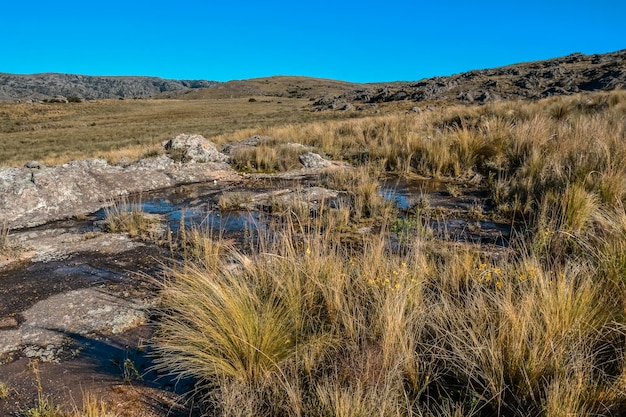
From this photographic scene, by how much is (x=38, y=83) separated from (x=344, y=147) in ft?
610

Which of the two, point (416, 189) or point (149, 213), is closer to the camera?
point (149, 213)

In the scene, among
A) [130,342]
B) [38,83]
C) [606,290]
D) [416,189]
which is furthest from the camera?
[38,83]

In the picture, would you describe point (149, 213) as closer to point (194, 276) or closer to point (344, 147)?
point (194, 276)

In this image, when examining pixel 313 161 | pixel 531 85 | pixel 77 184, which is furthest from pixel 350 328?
pixel 531 85

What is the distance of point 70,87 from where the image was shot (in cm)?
15862

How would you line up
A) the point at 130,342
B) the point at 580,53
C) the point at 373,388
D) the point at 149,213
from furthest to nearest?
the point at 580,53 → the point at 149,213 → the point at 130,342 → the point at 373,388

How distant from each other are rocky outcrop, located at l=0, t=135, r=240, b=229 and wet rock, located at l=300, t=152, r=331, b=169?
1592 mm

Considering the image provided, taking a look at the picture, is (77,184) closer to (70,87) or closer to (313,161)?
(313,161)

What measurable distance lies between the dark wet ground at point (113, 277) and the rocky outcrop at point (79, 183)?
448 mm

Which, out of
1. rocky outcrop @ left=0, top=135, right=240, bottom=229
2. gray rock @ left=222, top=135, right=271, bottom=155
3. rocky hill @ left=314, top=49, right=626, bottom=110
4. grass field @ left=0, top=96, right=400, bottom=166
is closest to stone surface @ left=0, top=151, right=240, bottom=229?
rocky outcrop @ left=0, top=135, right=240, bottom=229

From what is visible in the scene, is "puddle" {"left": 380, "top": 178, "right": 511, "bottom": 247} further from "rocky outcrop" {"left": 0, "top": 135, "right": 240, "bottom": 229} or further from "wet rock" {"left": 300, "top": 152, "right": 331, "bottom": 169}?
"rocky outcrop" {"left": 0, "top": 135, "right": 240, "bottom": 229}

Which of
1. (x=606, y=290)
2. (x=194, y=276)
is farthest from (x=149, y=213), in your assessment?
(x=606, y=290)

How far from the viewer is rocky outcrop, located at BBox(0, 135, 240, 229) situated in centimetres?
599

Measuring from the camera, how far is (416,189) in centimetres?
739
